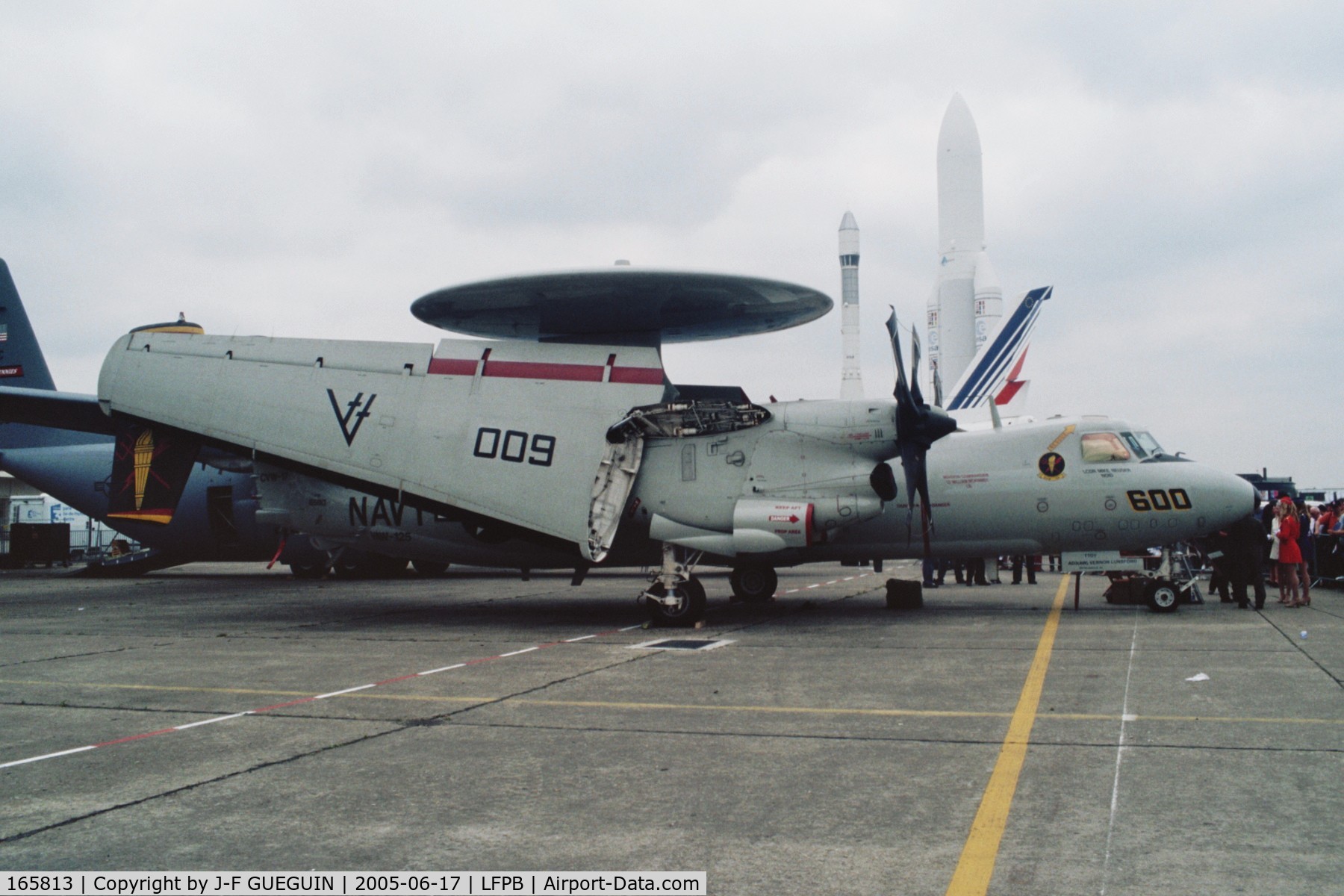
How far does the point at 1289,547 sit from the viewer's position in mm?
17984

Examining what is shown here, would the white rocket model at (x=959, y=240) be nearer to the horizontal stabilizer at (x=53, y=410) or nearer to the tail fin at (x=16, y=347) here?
the tail fin at (x=16, y=347)

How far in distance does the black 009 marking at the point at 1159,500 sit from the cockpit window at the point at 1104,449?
0.68 m

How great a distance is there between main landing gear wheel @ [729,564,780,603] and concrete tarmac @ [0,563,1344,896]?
458cm

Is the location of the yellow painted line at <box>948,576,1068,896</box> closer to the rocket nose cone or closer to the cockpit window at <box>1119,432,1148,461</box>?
the cockpit window at <box>1119,432,1148,461</box>

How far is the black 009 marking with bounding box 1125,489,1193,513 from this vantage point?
54.4 ft

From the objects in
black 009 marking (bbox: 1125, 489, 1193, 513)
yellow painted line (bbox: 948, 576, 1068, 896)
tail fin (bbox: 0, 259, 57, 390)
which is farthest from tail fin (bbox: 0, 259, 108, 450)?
yellow painted line (bbox: 948, 576, 1068, 896)

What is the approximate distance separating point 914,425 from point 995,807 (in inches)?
415

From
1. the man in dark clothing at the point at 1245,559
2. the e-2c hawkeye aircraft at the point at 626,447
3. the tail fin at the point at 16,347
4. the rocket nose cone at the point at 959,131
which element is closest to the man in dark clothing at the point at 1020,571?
the man in dark clothing at the point at 1245,559

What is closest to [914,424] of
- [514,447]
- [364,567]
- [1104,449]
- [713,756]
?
[1104,449]

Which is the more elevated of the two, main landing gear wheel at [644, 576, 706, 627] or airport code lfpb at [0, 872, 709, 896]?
main landing gear wheel at [644, 576, 706, 627]

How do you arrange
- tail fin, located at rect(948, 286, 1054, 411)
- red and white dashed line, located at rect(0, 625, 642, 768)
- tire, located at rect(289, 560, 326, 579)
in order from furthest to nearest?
tail fin, located at rect(948, 286, 1054, 411), tire, located at rect(289, 560, 326, 579), red and white dashed line, located at rect(0, 625, 642, 768)

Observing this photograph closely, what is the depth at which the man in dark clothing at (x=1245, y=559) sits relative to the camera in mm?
18219

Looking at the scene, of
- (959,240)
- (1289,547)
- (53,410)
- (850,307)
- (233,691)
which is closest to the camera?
(233,691)

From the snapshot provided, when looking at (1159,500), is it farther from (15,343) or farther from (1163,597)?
(15,343)
